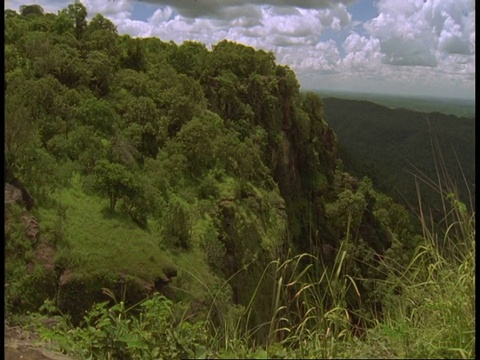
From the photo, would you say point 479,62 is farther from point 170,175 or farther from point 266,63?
point 266,63

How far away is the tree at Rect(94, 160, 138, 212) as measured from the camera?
1361cm

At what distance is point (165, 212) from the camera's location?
14.4m

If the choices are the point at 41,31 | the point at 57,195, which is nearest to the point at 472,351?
the point at 57,195

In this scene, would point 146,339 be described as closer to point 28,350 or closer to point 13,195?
point 28,350

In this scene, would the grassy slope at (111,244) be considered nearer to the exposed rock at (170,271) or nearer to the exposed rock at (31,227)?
the exposed rock at (170,271)

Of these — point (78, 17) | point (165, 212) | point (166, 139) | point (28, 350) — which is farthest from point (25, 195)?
point (78, 17)

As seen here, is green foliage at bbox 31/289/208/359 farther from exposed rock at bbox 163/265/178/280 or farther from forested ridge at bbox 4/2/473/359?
exposed rock at bbox 163/265/178/280

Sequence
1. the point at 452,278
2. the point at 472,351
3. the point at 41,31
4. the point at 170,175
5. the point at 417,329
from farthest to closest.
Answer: the point at 41,31
the point at 170,175
the point at 452,278
the point at 417,329
the point at 472,351

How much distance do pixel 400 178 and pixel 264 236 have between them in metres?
17.5

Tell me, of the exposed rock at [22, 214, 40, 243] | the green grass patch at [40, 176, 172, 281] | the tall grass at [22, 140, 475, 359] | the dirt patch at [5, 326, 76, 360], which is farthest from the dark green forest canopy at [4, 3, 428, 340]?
the dirt patch at [5, 326, 76, 360]

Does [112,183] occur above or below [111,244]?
above

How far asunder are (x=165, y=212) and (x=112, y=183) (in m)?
1.63

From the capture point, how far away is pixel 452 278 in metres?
3.06

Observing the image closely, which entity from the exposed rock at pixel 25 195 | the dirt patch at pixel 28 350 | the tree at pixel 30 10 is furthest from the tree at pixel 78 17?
the dirt patch at pixel 28 350
